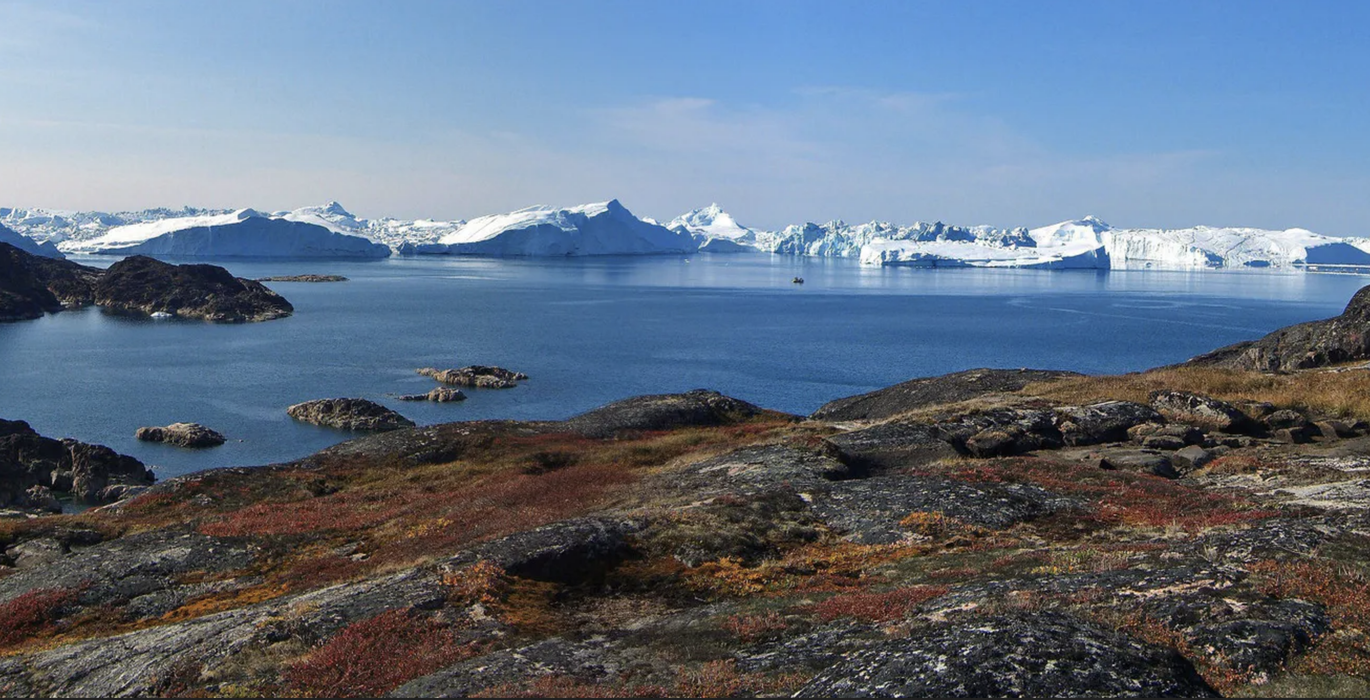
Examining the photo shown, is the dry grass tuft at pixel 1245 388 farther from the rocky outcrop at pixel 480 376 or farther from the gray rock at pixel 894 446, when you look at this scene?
the rocky outcrop at pixel 480 376

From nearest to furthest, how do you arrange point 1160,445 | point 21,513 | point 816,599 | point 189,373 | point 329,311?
point 816,599 < point 1160,445 < point 21,513 < point 189,373 < point 329,311

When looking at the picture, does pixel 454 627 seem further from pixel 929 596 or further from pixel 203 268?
pixel 203 268

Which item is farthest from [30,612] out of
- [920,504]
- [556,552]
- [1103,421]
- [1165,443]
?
[1103,421]

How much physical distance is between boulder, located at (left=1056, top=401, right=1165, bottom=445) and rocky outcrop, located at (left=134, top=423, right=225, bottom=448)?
56819 mm

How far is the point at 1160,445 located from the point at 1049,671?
21958 mm

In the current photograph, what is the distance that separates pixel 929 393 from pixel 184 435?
52149 mm

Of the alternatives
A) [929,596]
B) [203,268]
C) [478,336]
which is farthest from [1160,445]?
[203,268]

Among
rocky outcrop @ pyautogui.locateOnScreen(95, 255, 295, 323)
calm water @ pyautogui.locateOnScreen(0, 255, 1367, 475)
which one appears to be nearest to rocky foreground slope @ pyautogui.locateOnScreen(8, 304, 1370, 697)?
calm water @ pyautogui.locateOnScreen(0, 255, 1367, 475)

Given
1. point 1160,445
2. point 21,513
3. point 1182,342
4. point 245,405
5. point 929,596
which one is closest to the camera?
point 929,596

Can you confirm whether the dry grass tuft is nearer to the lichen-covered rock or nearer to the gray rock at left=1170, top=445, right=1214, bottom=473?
the gray rock at left=1170, top=445, right=1214, bottom=473

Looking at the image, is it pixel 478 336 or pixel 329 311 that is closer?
pixel 478 336

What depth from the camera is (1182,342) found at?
386 ft

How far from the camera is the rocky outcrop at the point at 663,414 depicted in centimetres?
4294

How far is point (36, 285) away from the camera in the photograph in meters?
149
